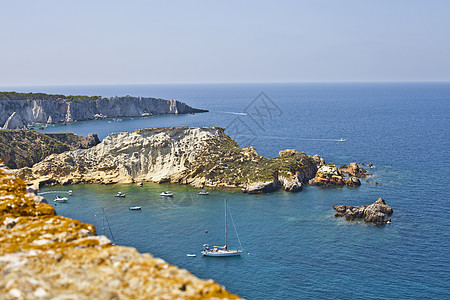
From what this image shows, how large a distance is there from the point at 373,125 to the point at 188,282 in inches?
7309

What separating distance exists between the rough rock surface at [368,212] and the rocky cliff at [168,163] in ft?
64.3

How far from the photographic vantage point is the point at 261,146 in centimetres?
13275

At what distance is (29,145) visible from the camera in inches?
4510

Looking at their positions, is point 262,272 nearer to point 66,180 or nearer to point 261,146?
point 66,180

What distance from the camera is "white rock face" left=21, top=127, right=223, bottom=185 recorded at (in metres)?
97.0

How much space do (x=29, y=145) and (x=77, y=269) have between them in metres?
112

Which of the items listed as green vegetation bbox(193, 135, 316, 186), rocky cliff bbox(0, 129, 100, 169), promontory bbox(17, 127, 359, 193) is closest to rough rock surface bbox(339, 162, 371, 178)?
promontory bbox(17, 127, 359, 193)

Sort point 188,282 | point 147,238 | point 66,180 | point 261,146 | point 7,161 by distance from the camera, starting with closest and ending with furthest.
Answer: point 188,282
point 147,238
point 66,180
point 7,161
point 261,146

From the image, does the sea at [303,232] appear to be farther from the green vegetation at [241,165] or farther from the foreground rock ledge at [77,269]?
the foreground rock ledge at [77,269]

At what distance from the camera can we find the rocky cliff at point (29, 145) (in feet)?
352

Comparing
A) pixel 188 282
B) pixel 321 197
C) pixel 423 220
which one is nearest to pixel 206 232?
pixel 321 197

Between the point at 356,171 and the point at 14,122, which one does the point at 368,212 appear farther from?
the point at 14,122

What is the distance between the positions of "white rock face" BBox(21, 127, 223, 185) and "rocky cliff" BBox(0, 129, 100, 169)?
12.2 m

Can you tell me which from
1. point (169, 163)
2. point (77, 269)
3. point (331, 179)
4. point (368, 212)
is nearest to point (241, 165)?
point (169, 163)
